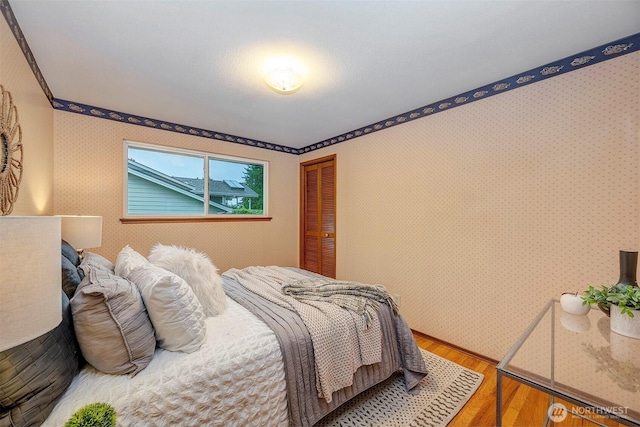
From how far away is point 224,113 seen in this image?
277cm

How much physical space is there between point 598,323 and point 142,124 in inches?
160

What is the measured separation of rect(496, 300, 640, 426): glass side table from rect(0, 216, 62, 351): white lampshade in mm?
1412

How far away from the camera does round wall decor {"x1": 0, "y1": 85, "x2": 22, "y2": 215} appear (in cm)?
131

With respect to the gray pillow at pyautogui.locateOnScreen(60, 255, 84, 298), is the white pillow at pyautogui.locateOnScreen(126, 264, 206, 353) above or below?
below

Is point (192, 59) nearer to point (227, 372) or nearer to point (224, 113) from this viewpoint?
point (224, 113)

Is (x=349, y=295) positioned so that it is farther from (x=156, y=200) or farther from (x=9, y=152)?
(x=156, y=200)

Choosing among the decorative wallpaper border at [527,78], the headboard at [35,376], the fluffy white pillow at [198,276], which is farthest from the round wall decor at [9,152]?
the decorative wallpaper border at [527,78]

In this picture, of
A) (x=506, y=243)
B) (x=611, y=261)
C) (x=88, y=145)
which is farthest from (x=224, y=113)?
(x=611, y=261)

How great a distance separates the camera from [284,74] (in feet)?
6.14

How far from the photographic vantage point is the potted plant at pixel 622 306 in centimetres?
106

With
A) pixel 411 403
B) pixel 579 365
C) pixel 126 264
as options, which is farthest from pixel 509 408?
pixel 126 264

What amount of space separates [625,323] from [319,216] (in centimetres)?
317

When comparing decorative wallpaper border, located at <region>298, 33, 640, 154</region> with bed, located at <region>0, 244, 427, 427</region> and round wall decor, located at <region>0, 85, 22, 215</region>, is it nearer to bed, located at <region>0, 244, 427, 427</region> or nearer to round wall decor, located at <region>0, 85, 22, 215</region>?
bed, located at <region>0, 244, 427, 427</region>

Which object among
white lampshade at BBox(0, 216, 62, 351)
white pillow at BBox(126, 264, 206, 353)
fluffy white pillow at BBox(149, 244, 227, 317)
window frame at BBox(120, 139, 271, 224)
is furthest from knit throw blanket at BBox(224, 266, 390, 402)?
window frame at BBox(120, 139, 271, 224)
